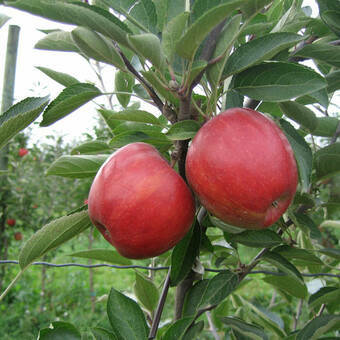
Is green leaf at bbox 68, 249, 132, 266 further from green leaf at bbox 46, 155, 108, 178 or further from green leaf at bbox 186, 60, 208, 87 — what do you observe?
green leaf at bbox 186, 60, 208, 87

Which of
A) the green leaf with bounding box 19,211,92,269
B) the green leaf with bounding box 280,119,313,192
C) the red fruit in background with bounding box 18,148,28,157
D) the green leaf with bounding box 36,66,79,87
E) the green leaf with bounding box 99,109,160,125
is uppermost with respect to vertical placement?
the green leaf with bounding box 36,66,79,87

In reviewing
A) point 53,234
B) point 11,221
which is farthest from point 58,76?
point 11,221

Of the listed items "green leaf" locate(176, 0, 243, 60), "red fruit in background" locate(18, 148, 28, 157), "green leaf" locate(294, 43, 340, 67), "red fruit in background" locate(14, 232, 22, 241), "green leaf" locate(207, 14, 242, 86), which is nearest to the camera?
"green leaf" locate(176, 0, 243, 60)

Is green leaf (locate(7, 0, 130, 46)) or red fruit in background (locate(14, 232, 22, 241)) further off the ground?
green leaf (locate(7, 0, 130, 46))

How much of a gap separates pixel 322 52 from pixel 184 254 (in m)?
0.45

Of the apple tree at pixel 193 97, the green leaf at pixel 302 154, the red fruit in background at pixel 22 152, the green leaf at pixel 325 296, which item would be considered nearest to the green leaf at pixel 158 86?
the apple tree at pixel 193 97

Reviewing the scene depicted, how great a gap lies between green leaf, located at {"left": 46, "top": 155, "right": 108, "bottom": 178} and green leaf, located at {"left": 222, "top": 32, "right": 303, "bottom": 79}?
315 millimetres

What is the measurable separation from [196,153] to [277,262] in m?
0.33

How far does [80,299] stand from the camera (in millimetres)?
3609

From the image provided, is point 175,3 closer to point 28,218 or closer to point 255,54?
point 255,54

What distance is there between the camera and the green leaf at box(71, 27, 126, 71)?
1.93 feet

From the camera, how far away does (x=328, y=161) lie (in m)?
0.83

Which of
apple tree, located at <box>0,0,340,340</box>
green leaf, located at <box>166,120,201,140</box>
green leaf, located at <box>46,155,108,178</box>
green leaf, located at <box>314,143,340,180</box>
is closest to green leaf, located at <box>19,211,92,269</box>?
apple tree, located at <box>0,0,340,340</box>

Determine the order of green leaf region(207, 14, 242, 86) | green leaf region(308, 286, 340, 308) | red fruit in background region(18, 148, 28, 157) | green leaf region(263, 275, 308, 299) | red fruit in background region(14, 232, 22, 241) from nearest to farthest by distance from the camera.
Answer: green leaf region(207, 14, 242, 86), green leaf region(308, 286, 340, 308), green leaf region(263, 275, 308, 299), red fruit in background region(18, 148, 28, 157), red fruit in background region(14, 232, 22, 241)
